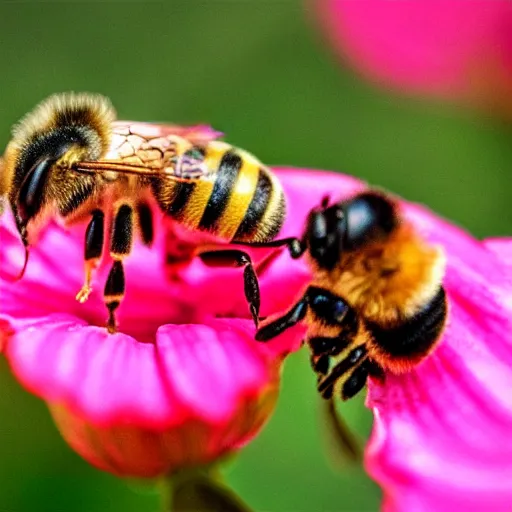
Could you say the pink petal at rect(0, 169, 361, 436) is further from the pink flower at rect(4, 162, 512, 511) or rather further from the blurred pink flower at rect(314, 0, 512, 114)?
the blurred pink flower at rect(314, 0, 512, 114)

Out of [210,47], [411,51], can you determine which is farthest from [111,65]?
[411,51]

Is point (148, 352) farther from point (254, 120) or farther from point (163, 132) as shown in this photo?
point (254, 120)

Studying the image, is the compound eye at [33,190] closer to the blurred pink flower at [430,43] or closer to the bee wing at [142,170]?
the bee wing at [142,170]

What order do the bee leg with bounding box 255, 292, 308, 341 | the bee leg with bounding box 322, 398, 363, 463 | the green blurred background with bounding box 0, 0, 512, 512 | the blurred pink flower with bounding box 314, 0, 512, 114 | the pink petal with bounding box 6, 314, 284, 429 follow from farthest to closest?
the blurred pink flower with bounding box 314, 0, 512, 114, the green blurred background with bounding box 0, 0, 512, 512, the bee leg with bounding box 322, 398, 363, 463, the bee leg with bounding box 255, 292, 308, 341, the pink petal with bounding box 6, 314, 284, 429

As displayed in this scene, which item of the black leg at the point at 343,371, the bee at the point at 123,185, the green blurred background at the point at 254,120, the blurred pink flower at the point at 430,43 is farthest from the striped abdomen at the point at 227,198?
the blurred pink flower at the point at 430,43

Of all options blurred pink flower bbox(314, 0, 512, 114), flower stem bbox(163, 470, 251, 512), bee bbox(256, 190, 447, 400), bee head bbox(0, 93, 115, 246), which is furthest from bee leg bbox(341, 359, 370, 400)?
blurred pink flower bbox(314, 0, 512, 114)

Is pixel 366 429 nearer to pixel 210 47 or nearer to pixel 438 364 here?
pixel 438 364
